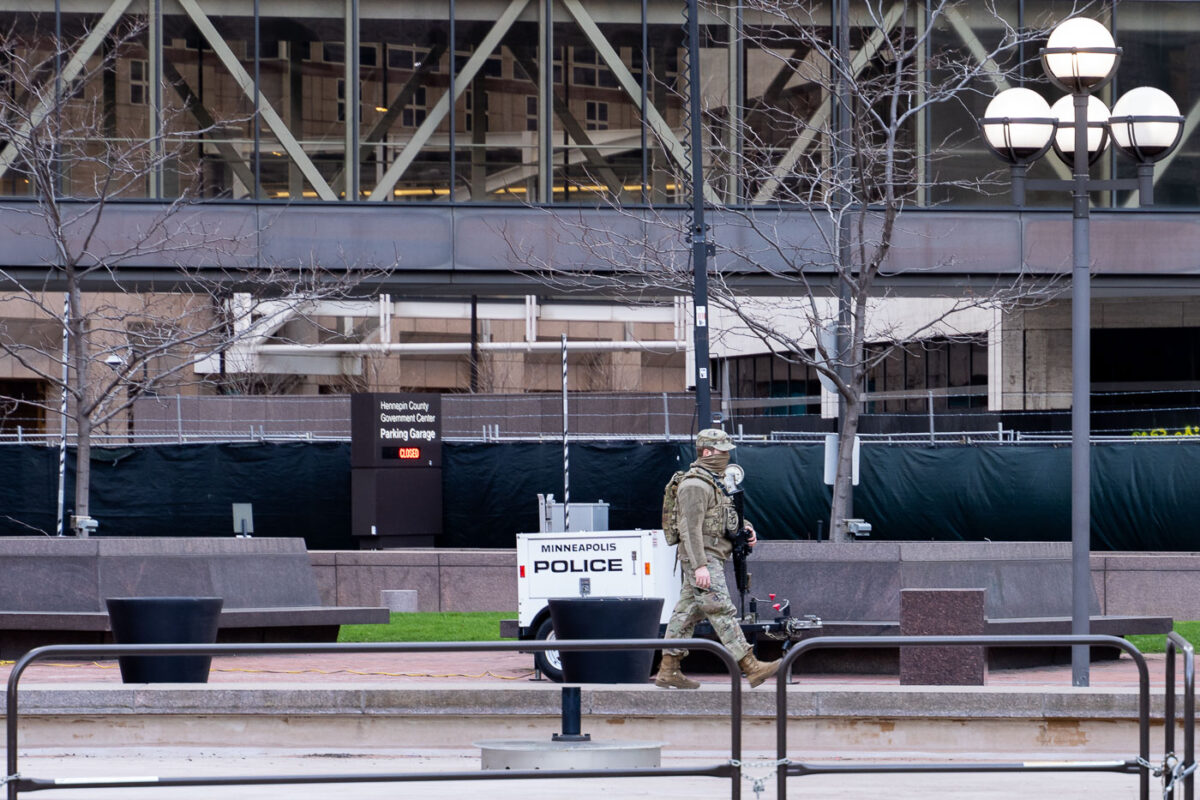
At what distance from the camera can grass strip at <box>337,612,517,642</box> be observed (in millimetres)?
17812

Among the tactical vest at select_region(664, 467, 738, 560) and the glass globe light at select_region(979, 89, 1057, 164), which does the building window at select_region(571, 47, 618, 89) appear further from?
the tactical vest at select_region(664, 467, 738, 560)

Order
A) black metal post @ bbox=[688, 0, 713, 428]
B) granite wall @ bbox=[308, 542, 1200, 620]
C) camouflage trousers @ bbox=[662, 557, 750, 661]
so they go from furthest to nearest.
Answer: black metal post @ bbox=[688, 0, 713, 428]
granite wall @ bbox=[308, 542, 1200, 620]
camouflage trousers @ bbox=[662, 557, 750, 661]

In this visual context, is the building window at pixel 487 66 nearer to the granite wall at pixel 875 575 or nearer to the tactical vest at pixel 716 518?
the granite wall at pixel 875 575

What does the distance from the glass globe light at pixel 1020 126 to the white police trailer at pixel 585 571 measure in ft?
13.1

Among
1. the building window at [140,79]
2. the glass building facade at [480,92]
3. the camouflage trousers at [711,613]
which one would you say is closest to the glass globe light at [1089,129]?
the camouflage trousers at [711,613]

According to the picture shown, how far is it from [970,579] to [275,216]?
1599 centimetres

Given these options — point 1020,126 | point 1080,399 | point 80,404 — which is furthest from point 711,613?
point 80,404

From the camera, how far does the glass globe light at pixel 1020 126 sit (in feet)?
39.8

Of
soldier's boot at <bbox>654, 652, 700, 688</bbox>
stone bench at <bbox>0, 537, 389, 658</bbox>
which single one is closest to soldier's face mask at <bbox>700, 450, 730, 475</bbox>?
soldier's boot at <bbox>654, 652, 700, 688</bbox>

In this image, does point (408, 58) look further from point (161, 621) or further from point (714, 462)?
point (714, 462)

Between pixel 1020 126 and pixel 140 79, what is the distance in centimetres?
1929

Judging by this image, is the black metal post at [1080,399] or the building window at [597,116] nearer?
the black metal post at [1080,399]

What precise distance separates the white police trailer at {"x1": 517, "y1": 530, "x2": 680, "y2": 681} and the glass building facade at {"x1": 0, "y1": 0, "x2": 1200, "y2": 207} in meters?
14.8

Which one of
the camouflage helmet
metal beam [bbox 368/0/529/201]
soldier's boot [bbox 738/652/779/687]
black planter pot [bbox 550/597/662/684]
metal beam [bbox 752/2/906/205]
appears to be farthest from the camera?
metal beam [bbox 368/0/529/201]
